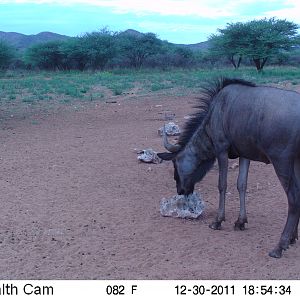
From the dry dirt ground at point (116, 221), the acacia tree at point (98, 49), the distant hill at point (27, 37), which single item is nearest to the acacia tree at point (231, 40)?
the acacia tree at point (98, 49)

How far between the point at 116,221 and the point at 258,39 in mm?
36220

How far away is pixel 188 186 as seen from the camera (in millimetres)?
6422

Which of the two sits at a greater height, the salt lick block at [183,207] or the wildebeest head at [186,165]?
the wildebeest head at [186,165]

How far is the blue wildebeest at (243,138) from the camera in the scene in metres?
5.16

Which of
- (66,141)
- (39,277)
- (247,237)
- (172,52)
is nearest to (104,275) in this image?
(39,277)

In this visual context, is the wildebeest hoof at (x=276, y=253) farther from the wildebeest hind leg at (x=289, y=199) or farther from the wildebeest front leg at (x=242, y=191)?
the wildebeest front leg at (x=242, y=191)

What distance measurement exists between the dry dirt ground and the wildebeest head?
19.4 inches

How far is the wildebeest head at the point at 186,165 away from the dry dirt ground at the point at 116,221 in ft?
1.62

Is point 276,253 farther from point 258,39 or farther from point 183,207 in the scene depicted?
point 258,39

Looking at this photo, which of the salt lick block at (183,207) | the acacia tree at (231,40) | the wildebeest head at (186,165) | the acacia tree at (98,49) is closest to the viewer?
the wildebeest head at (186,165)

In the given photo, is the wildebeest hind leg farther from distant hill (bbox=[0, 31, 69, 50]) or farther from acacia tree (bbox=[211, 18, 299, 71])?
distant hill (bbox=[0, 31, 69, 50])

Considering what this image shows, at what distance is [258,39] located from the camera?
40094mm

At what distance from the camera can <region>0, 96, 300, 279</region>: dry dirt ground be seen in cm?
502

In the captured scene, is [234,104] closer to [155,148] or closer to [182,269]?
[182,269]
